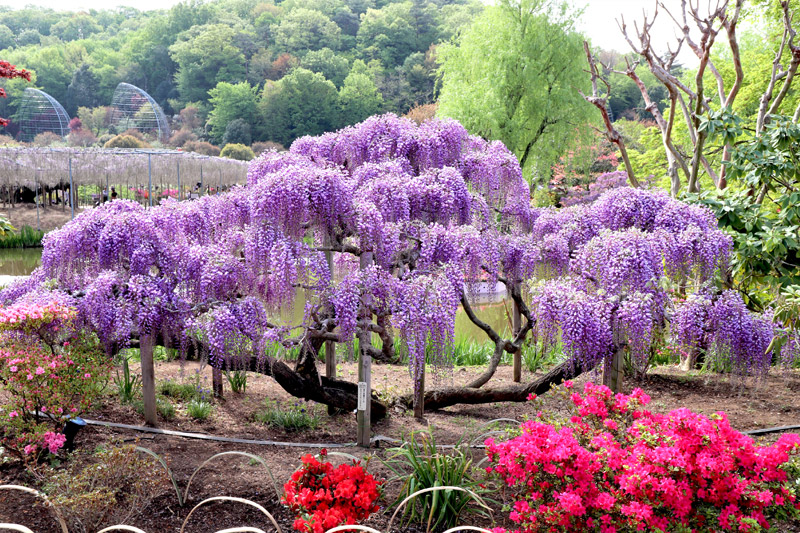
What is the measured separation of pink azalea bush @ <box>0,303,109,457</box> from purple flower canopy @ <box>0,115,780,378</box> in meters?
0.28

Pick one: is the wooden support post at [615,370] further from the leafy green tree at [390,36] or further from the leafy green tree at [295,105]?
the leafy green tree at [390,36]

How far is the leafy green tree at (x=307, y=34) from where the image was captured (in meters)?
48.1

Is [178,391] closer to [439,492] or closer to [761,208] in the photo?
[439,492]

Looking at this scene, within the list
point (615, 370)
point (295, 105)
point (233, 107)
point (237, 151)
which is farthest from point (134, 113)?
point (615, 370)

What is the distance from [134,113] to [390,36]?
1876 centimetres

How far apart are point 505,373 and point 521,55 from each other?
11012mm

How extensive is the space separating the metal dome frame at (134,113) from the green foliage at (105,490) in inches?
1518

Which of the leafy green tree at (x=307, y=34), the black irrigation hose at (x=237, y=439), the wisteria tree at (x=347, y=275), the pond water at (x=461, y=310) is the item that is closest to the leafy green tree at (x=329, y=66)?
the leafy green tree at (x=307, y=34)

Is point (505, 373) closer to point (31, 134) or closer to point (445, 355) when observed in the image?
point (445, 355)

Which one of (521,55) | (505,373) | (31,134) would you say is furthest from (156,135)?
(505,373)

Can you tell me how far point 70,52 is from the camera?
50156 mm

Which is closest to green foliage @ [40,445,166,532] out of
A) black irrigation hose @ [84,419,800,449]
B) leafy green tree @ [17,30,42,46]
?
black irrigation hose @ [84,419,800,449]

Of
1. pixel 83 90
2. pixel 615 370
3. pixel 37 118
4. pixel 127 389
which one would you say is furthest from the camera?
pixel 83 90

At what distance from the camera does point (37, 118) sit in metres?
40.7
